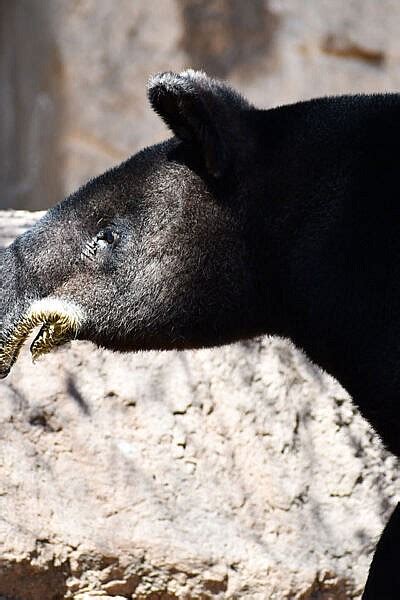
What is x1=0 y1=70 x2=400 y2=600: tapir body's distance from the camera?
9.74 feet

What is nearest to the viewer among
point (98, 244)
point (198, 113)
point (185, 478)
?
point (198, 113)

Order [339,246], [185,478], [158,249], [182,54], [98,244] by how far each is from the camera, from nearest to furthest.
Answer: [339,246]
[158,249]
[98,244]
[185,478]
[182,54]

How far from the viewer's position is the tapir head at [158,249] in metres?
3.19

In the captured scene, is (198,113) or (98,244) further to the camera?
(98,244)

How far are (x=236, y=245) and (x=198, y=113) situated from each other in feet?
1.31

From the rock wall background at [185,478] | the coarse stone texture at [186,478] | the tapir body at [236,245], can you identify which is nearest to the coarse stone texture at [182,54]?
the rock wall background at [185,478]

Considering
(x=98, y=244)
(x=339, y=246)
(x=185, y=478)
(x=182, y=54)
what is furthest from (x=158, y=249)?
(x=182, y=54)

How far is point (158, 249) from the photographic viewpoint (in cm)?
325

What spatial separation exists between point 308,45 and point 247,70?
60cm

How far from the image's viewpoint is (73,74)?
1027 centimetres

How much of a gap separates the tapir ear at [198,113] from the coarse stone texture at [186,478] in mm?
1218

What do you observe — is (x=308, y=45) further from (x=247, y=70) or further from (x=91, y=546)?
(x=91, y=546)

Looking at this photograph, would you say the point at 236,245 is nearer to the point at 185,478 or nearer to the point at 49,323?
the point at 49,323

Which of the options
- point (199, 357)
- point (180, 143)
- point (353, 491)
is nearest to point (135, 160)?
point (180, 143)
